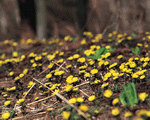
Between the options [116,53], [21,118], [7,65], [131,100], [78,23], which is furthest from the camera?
[78,23]

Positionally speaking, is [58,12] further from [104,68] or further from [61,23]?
[104,68]

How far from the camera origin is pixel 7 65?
11.4 ft

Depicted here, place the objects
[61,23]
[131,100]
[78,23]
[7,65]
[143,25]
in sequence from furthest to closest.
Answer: [61,23], [78,23], [143,25], [7,65], [131,100]

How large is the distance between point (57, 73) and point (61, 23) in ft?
30.8

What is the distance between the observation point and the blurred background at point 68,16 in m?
5.20

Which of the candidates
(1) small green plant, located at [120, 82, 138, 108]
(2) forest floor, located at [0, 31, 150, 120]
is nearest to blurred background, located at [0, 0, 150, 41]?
(2) forest floor, located at [0, 31, 150, 120]

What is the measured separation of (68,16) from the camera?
11.3 metres

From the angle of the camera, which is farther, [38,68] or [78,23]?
[78,23]

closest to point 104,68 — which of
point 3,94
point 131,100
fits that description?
point 131,100

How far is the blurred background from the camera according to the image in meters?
5.20

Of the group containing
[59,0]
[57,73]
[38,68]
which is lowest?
[57,73]

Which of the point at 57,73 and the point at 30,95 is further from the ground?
the point at 57,73

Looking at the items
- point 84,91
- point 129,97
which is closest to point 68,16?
point 84,91

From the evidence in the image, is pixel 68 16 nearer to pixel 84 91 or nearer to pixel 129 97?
pixel 84 91
